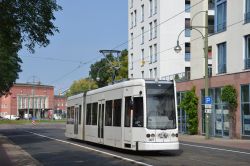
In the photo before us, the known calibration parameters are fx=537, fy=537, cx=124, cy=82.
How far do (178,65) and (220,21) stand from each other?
1082 inches

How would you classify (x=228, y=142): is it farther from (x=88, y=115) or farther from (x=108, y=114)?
(x=108, y=114)

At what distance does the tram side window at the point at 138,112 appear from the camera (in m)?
21.9

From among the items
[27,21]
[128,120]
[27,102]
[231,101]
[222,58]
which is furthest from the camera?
[27,102]

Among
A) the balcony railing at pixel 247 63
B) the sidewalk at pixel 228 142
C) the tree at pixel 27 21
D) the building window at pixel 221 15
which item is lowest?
the sidewalk at pixel 228 142

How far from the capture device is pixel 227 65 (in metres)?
42.3

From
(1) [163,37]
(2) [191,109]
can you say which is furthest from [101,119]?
(1) [163,37]

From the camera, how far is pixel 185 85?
4966 cm

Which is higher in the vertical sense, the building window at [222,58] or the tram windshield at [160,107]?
the building window at [222,58]

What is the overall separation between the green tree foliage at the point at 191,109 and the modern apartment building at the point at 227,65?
411 millimetres

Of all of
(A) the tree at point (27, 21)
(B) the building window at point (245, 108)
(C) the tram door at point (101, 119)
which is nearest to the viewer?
(A) the tree at point (27, 21)

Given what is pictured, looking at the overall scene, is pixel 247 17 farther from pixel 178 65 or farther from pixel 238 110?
pixel 178 65

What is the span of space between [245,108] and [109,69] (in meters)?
75.2

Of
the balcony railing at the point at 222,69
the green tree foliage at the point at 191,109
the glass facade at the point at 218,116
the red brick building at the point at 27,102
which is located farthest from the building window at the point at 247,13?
the red brick building at the point at 27,102

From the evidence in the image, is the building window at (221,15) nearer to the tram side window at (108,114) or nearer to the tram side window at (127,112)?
the tram side window at (108,114)
